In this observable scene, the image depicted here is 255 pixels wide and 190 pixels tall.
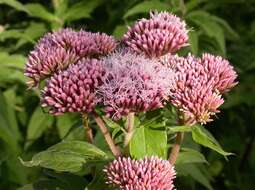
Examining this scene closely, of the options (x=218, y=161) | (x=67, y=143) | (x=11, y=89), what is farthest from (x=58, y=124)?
(x=67, y=143)

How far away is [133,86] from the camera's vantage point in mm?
1669

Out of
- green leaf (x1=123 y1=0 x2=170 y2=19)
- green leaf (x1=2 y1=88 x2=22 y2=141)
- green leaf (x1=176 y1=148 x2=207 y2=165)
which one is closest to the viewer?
green leaf (x1=176 y1=148 x2=207 y2=165)

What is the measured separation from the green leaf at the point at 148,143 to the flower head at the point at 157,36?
0.23m

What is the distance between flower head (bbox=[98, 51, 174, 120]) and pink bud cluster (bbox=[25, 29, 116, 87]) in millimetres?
170

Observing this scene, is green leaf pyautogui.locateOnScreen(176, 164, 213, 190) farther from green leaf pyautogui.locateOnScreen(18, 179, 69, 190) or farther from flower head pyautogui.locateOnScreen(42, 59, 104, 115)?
flower head pyautogui.locateOnScreen(42, 59, 104, 115)

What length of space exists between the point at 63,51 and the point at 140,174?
0.47 meters

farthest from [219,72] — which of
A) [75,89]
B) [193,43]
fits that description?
[193,43]

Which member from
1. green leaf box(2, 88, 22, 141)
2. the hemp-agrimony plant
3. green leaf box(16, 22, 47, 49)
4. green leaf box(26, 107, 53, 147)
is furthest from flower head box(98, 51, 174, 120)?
green leaf box(16, 22, 47, 49)

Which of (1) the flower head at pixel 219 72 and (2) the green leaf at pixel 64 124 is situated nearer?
(1) the flower head at pixel 219 72

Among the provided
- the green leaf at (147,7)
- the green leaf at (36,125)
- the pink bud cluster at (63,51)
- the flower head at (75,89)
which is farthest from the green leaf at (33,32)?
the flower head at (75,89)

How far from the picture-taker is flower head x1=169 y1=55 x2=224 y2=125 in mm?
1702

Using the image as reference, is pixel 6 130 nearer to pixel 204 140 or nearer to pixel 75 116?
pixel 75 116

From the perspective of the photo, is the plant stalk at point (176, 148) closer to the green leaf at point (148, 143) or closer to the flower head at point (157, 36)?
the green leaf at point (148, 143)

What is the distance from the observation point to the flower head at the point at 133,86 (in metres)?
1.66
